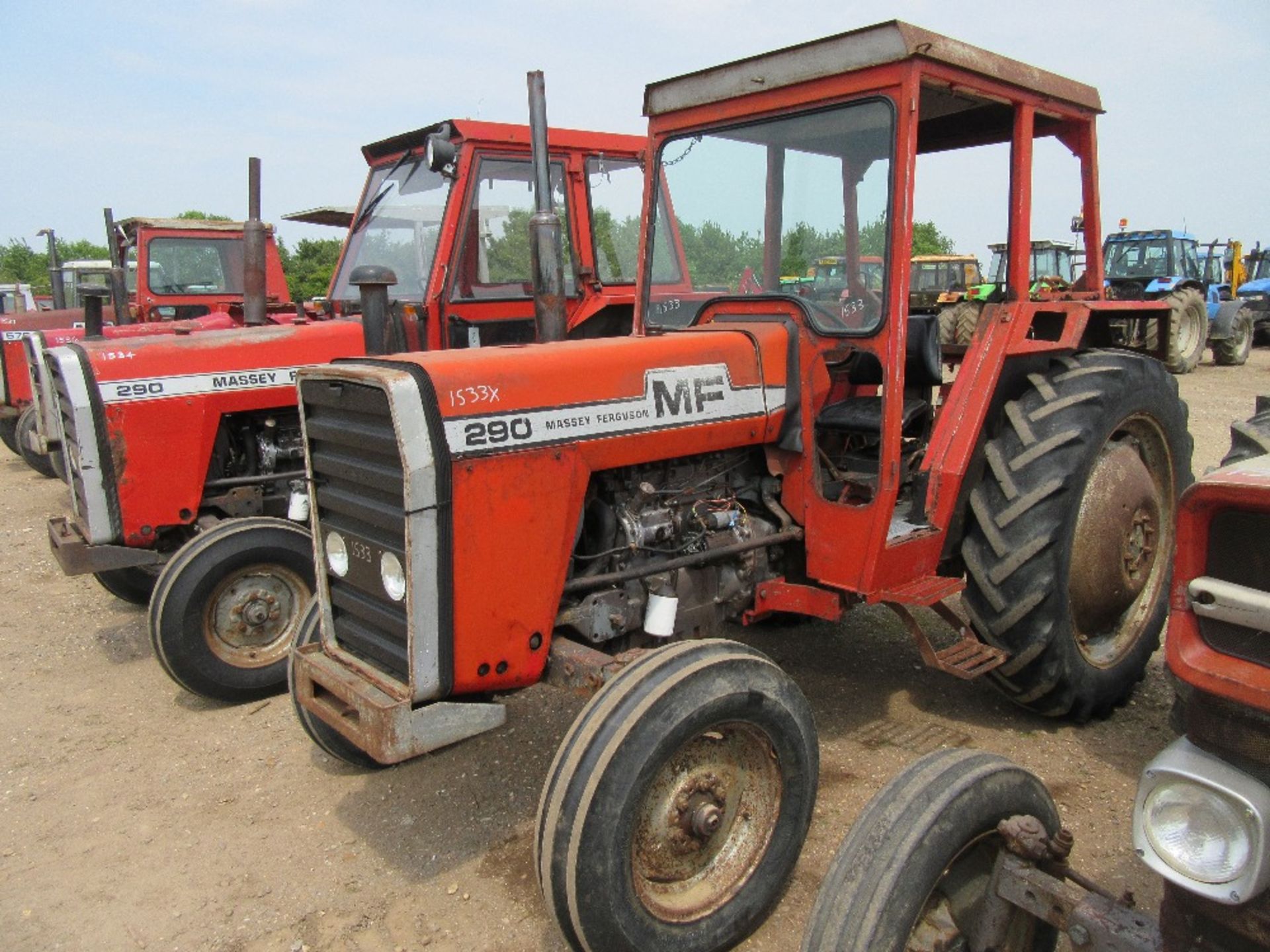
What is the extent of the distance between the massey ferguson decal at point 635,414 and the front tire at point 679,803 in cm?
69

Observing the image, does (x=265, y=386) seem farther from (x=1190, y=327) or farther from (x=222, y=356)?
(x=1190, y=327)

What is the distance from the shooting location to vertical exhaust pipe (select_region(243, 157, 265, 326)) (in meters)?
5.35

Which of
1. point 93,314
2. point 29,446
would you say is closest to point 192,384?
point 93,314

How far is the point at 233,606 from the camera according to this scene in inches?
171

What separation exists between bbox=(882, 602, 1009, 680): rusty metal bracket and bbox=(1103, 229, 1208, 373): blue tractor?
43.4 ft

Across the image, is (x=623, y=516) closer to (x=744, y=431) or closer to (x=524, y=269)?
(x=744, y=431)

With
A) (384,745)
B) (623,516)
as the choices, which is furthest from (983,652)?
(384,745)

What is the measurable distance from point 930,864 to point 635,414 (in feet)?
5.12

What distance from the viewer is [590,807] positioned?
7.36 feet

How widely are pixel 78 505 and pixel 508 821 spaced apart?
297cm

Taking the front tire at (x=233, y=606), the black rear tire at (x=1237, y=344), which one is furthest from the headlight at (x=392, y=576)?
the black rear tire at (x=1237, y=344)

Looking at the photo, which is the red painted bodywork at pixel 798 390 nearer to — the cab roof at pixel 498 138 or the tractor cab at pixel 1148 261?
the cab roof at pixel 498 138

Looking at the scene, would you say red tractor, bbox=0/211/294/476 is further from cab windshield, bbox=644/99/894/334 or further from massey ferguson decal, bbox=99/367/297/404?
cab windshield, bbox=644/99/894/334

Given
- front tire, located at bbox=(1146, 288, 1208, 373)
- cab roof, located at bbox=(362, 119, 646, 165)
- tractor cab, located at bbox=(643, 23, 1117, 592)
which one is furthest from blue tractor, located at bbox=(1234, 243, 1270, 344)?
tractor cab, located at bbox=(643, 23, 1117, 592)
